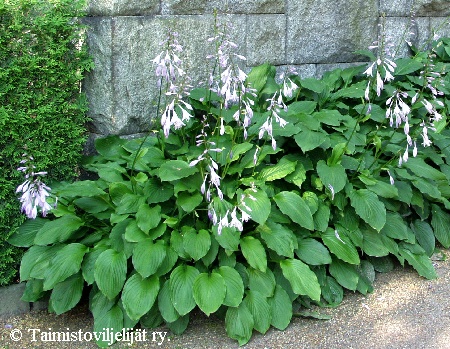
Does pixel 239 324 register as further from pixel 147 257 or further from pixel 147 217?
pixel 147 217

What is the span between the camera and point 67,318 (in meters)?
3.86

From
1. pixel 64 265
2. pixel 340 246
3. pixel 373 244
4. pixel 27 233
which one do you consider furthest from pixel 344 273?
pixel 27 233

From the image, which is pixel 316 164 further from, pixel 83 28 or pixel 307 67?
pixel 83 28

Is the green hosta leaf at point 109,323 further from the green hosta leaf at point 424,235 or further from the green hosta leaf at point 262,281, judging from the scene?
the green hosta leaf at point 424,235

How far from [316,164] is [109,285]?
1.68m

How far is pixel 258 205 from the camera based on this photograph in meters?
Answer: 3.71

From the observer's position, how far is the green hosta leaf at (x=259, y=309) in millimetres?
3572

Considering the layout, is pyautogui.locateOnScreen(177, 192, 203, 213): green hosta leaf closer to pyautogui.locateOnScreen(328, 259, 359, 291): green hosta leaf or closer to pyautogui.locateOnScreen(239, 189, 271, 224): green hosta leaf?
pyautogui.locateOnScreen(239, 189, 271, 224): green hosta leaf

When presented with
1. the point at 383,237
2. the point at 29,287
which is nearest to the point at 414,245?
the point at 383,237

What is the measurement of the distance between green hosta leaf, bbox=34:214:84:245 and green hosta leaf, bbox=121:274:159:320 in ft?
1.66

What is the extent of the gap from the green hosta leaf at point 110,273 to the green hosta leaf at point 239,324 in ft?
2.07

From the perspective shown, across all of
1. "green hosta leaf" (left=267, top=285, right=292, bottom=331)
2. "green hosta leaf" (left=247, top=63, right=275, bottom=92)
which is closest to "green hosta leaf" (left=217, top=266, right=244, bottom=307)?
"green hosta leaf" (left=267, top=285, right=292, bottom=331)

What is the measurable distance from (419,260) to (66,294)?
2.36 m

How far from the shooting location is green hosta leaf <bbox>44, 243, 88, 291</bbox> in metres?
3.52
